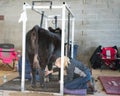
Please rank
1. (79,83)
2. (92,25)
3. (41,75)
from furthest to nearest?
1. (92,25)
2. (41,75)
3. (79,83)

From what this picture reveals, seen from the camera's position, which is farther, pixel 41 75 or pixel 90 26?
pixel 90 26

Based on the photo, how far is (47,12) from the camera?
300 inches

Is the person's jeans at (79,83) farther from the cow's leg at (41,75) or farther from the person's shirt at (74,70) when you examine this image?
the cow's leg at (41,75)

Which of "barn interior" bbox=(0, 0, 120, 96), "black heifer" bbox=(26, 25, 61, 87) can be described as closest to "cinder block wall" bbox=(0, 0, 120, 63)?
"barn interior" bbox=(0, 0, 120, 96)

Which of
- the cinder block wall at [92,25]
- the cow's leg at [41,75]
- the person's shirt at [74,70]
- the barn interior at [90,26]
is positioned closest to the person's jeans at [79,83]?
the person's shirt at [74,70]

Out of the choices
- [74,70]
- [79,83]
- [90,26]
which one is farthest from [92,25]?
[79,83]

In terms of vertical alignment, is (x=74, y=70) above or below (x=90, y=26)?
below

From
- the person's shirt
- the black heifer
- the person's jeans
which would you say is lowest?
the person's jeans

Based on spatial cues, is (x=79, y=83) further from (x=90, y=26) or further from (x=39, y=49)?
(x=90, y=26)

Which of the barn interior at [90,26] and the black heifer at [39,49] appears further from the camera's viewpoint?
the barn interior at [90,26]

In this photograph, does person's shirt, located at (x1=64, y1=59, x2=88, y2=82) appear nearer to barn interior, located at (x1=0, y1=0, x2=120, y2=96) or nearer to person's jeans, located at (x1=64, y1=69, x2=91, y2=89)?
person's jeans, located at (x1=64, y1=69, x2=91, y2=89)

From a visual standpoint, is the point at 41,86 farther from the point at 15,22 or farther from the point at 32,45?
the point at 15,22

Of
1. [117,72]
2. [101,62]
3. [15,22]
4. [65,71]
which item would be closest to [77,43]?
[101,62]

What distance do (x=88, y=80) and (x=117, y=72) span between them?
2846 mm
